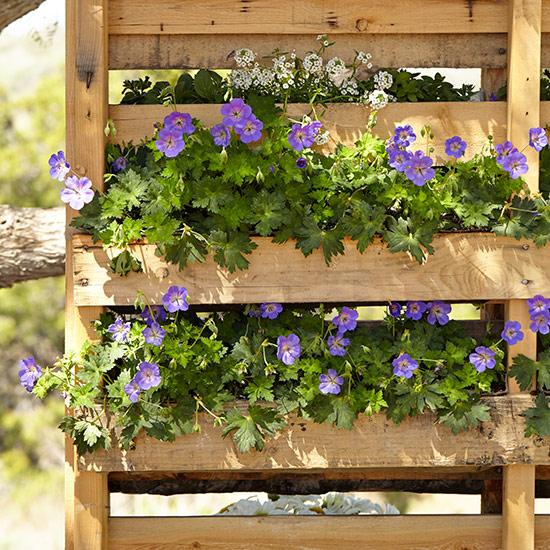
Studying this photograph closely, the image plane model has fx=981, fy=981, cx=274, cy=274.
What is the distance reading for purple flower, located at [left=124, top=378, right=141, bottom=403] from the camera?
214cm

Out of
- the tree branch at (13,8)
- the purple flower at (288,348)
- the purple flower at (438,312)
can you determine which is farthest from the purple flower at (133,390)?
the tree branch at (13,8)

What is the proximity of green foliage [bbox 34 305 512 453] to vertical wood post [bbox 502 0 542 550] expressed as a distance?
0.09 meters

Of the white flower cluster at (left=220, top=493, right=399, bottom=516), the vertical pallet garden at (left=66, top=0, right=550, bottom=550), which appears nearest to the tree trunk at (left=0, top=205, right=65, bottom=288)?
the white flower cluster at (left=220, top=493, right=399, bottom=516)

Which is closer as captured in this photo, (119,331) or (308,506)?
(119,331)

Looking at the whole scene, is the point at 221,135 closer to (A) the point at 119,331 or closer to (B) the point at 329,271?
(B) the point at 329,271

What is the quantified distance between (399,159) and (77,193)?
711mm

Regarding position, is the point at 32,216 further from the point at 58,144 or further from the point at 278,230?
the point at 58,144

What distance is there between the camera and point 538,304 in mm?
2193

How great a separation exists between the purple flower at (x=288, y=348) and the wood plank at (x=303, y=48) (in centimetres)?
65

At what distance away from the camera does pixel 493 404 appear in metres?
2.24

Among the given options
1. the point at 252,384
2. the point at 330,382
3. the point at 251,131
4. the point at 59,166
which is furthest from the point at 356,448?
the point at 59,166

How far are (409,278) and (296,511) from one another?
93 cm

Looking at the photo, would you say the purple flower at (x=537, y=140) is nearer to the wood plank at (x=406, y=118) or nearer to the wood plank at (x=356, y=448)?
the wood plank at (x=406, y=118)

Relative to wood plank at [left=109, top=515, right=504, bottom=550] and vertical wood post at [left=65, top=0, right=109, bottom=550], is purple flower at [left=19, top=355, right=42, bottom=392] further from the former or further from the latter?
wood plank at [left=109, top=515, right=504, bottom=550]
